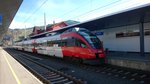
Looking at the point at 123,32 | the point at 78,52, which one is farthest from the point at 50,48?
the point at 78,52

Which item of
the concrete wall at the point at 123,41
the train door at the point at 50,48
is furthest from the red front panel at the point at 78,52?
the concrete wall at the point at 123,41

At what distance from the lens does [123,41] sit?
3061cm

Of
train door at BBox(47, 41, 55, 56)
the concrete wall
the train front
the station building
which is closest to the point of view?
the train front

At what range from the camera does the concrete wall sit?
91.2 feet

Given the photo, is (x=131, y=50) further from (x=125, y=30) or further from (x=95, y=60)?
(x=95, y=60)

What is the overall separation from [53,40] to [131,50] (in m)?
8.97

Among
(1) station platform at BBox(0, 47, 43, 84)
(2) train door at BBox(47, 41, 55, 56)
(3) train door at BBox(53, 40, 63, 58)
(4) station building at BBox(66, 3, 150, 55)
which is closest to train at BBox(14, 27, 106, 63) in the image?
(3) train door at BBox(53, 40, 63, 58)

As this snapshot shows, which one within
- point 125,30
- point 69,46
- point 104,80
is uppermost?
point 125,30

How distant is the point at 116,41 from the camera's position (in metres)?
32.0

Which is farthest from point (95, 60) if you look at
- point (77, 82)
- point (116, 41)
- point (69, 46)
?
point (116, 41)

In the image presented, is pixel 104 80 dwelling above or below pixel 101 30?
below

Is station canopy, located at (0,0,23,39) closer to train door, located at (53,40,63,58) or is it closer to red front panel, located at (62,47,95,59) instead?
train door, located at (53,40,63,58)

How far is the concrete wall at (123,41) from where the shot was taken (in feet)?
91.2

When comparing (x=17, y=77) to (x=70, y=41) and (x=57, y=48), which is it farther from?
(x=57, y=48)
